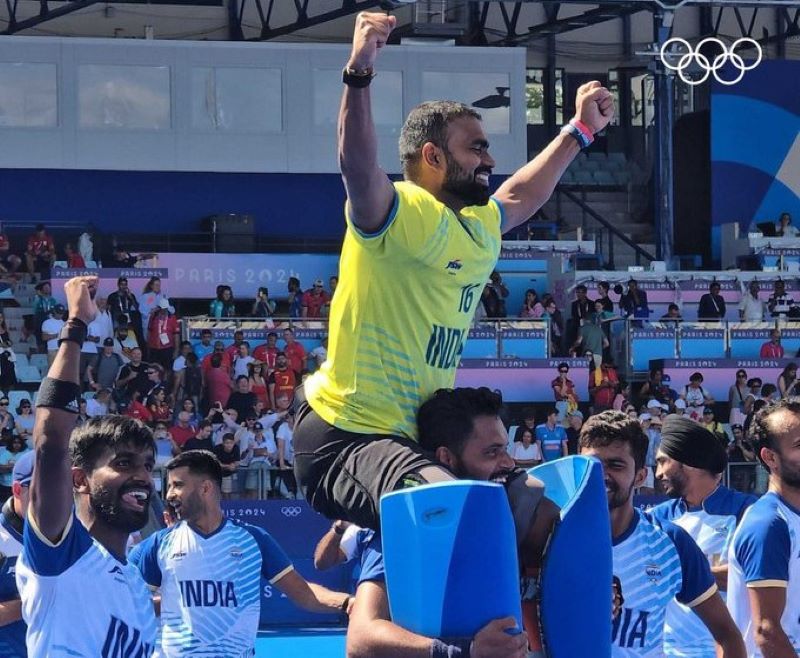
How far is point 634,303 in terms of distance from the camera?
2470cm

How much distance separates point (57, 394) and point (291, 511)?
1159 cm

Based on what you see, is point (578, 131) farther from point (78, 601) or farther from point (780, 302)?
point (780, 302)

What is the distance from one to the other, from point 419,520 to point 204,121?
27757mm

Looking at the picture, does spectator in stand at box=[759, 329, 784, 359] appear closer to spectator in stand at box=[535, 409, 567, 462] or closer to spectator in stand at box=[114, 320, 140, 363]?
spectator in stand at box=[535, 409, 567, 462]

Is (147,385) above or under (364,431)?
A: under

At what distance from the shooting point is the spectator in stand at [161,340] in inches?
843

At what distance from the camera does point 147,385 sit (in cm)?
1958

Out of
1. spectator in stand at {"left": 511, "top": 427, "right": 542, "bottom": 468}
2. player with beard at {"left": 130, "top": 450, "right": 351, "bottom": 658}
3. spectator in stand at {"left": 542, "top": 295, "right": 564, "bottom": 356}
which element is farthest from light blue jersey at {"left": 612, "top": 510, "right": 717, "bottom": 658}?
spectator in stand at {"left": 542, "top": 295, "right": 564, "bottom": 356}

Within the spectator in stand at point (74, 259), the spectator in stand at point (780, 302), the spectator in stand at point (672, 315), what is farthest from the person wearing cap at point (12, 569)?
the spectator in stand at point (780, 302)

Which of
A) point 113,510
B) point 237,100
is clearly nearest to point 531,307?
point 237,100

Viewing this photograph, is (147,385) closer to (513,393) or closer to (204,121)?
(513,393)

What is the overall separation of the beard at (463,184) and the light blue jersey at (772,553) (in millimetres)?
1686

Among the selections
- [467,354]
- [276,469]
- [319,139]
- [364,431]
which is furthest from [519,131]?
[364,431]

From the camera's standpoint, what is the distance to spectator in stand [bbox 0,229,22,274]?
24.4 metres
